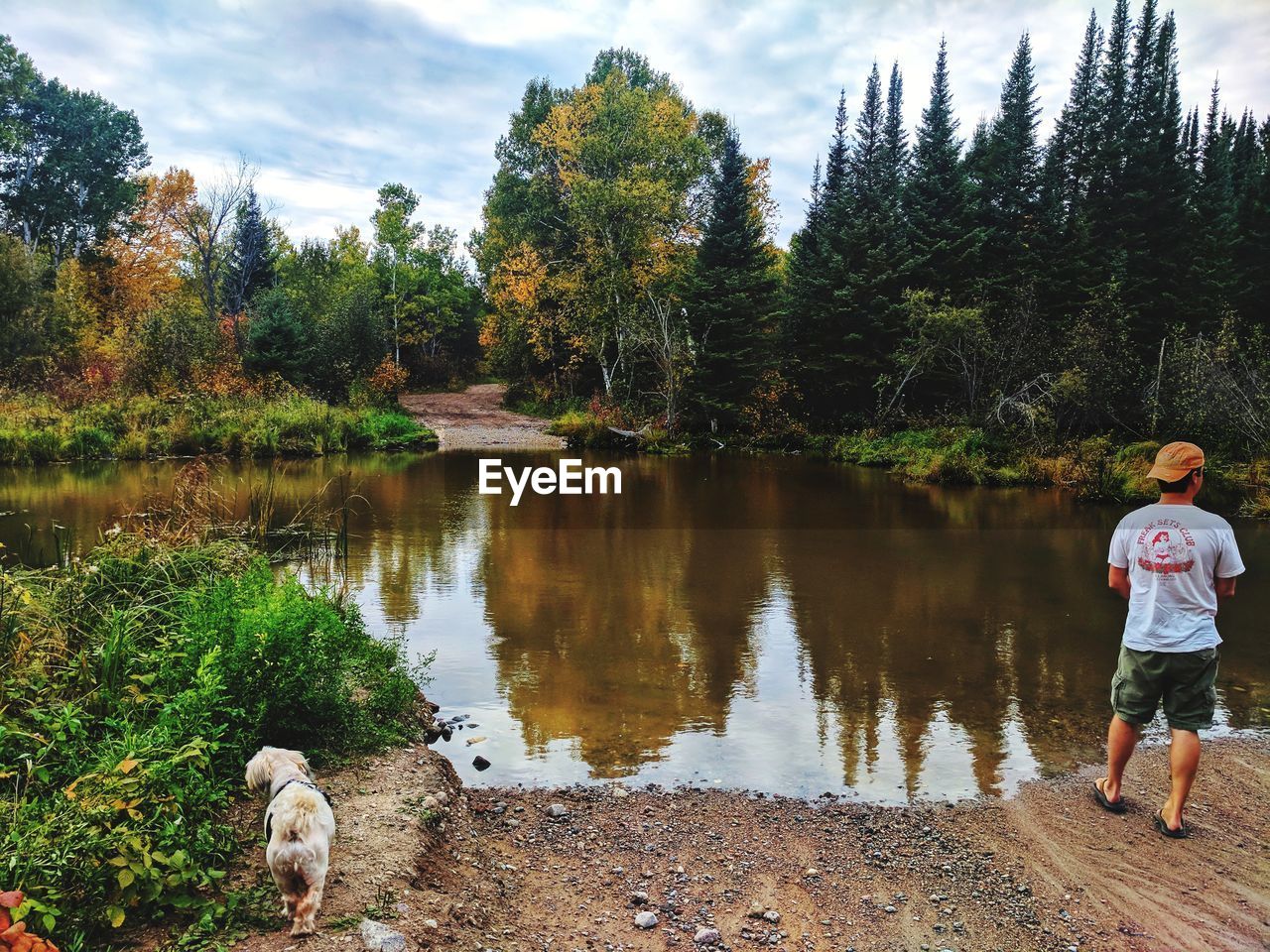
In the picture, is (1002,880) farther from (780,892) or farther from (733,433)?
(733,433)

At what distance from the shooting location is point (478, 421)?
117 feet

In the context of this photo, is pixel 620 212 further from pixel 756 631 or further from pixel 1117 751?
pixel 1117 751

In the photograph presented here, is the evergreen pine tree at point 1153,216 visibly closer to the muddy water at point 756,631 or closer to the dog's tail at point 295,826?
the muddy water at point 756,631

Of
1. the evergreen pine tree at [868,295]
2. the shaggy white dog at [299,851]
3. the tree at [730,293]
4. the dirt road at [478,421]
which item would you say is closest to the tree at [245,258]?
the dirt road at [478,421]

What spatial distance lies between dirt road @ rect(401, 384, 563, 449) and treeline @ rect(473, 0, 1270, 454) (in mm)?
4069

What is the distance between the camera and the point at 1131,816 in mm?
4328

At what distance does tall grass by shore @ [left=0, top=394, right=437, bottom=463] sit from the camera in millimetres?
20672

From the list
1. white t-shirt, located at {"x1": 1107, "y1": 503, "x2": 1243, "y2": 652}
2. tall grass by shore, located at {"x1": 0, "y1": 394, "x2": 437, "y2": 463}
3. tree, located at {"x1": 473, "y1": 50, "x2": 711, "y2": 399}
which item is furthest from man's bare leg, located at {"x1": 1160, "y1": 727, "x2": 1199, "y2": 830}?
tree, located at {"x1": 473, "y1": 50, "x2": 711, "y2": 399}

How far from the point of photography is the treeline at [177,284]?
26828 millimetres

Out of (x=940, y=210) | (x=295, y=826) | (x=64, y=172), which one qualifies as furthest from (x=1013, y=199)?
(x=64, y=172)

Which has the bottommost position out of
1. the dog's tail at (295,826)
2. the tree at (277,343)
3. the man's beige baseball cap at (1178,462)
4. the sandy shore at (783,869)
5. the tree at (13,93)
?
the sandy shore at (783,869)

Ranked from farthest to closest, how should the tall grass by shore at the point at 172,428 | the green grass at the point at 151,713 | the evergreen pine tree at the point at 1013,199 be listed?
1. the evergreen pine tree at the point at 1013,199
2. the tall grass by shore at the point at 172,428
3. the green grass at the point at 151,713

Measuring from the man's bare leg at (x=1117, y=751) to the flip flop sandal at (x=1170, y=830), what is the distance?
249 millimetres

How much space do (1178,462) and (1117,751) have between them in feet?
5.30
